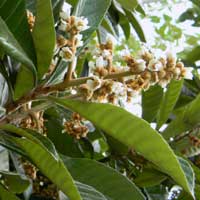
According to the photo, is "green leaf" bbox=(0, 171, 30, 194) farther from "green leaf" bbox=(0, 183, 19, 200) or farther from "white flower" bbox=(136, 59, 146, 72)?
"white flower" bbox=(136, 59, 146, 72)

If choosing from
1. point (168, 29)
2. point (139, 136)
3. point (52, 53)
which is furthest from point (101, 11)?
point (168, 29)

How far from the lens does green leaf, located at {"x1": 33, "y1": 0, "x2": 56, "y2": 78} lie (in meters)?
0.72

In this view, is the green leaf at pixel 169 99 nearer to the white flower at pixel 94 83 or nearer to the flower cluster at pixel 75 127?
the flower cluster at pixel 75 127

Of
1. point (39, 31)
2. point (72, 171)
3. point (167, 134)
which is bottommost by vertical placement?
point (167, 134)

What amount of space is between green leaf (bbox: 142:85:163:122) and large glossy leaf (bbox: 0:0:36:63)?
18.7 inches

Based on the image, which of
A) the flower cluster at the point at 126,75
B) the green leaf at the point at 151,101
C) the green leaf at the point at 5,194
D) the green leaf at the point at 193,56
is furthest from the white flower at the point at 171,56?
the green leaf at the point at 193,56

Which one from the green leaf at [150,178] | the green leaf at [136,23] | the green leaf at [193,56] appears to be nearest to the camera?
the green leaf at [150,178]

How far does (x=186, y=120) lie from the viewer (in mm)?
1154

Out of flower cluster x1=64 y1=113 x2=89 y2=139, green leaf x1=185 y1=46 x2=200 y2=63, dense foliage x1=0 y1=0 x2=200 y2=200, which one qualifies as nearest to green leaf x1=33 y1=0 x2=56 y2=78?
dense foliage x1=0 y1=0 x2=200 y2=200

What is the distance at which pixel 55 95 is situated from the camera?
782 mm

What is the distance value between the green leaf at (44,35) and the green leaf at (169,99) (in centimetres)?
41

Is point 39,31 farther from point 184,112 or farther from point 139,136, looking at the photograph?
point 184,112

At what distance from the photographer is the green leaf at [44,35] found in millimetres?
719

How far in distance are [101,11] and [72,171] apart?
266 mm
